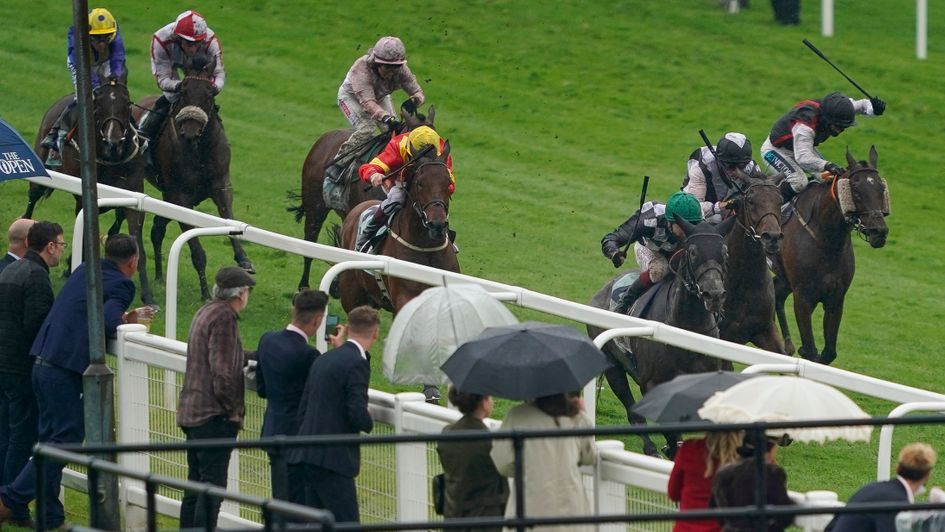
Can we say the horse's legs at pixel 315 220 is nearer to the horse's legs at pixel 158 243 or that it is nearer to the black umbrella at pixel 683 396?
the horse's legs at pixel 158 243

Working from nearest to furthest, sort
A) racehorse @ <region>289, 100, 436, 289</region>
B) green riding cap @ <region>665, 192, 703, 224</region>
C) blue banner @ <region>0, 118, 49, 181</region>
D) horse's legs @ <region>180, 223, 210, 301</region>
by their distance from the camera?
blue banner @ <region>0, 118, 49, 181</region>
green riding cap @ <region>665, 192, 703, 224</region>
horse's legs @ <region>180, 223, 210, 301</region>
racehorse @ <region>289, 100, 436, 289</region>

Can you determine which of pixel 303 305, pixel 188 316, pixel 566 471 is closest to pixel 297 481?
pixel 303 305

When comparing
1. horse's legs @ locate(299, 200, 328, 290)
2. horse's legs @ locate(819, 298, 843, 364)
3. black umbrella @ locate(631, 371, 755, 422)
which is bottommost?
horse's legs @ locate(819, 298, 843, 364)

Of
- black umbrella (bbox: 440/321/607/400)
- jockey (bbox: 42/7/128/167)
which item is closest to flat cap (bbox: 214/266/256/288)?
black umbrella (bbox: 440/321/607/400)

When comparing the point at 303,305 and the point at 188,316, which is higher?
the point at 303,305

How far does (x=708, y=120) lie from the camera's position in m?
26.9

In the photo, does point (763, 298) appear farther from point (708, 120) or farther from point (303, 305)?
point (708, 120)

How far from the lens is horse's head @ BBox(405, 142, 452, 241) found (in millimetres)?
12234

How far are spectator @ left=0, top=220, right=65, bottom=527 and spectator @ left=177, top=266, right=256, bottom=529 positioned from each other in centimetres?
125

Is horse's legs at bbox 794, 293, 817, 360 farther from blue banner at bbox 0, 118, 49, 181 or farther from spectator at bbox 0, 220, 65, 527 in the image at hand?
spectator at bbox 0, 220, 65, 527

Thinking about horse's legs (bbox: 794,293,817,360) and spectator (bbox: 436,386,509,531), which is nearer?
spectator (bbox: 436,386,509,531)

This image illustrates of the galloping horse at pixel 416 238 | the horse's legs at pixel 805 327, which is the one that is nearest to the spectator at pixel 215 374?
the galloping horse at pixel 416 238

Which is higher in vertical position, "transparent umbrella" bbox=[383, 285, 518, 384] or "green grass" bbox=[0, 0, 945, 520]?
"transparent umbrella" bbox=[383, 285, 518, 384]

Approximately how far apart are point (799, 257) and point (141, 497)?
23.6 feet
